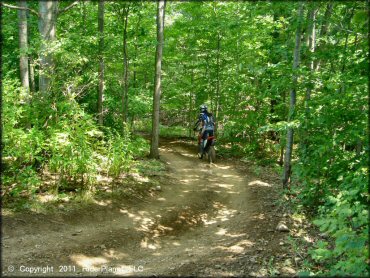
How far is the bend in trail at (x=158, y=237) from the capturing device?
18.9 ft

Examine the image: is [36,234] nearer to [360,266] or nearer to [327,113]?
[360,266]

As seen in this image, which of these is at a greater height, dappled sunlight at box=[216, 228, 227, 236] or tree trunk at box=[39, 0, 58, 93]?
tree trunk at box=[39, 0, 58, 93]

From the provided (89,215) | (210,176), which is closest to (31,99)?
(89,215)

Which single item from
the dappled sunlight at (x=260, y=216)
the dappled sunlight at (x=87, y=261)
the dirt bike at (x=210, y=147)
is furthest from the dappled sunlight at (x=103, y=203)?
the dirt bike at (x=210, y=147)

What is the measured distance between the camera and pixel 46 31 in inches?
345

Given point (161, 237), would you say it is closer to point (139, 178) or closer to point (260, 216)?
point (260, 216)

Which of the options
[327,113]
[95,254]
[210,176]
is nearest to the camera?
[95,254]

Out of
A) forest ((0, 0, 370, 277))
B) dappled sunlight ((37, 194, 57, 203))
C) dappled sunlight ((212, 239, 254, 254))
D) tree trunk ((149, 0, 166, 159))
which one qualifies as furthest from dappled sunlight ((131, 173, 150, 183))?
dappled sunlight ((212, 239, 254, 254))

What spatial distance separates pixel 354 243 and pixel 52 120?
7.48 meters

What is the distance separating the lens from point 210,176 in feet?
40.1

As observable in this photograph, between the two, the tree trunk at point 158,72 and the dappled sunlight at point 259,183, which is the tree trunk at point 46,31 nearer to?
the tree trunk at point 158,72

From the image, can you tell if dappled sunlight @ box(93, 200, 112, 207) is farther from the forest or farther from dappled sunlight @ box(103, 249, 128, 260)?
dappled sunlight @ box(103, 249, 128, 260)

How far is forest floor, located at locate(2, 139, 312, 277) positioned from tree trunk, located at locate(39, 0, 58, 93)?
12.0 ft

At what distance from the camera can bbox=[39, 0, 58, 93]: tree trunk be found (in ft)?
28.0
